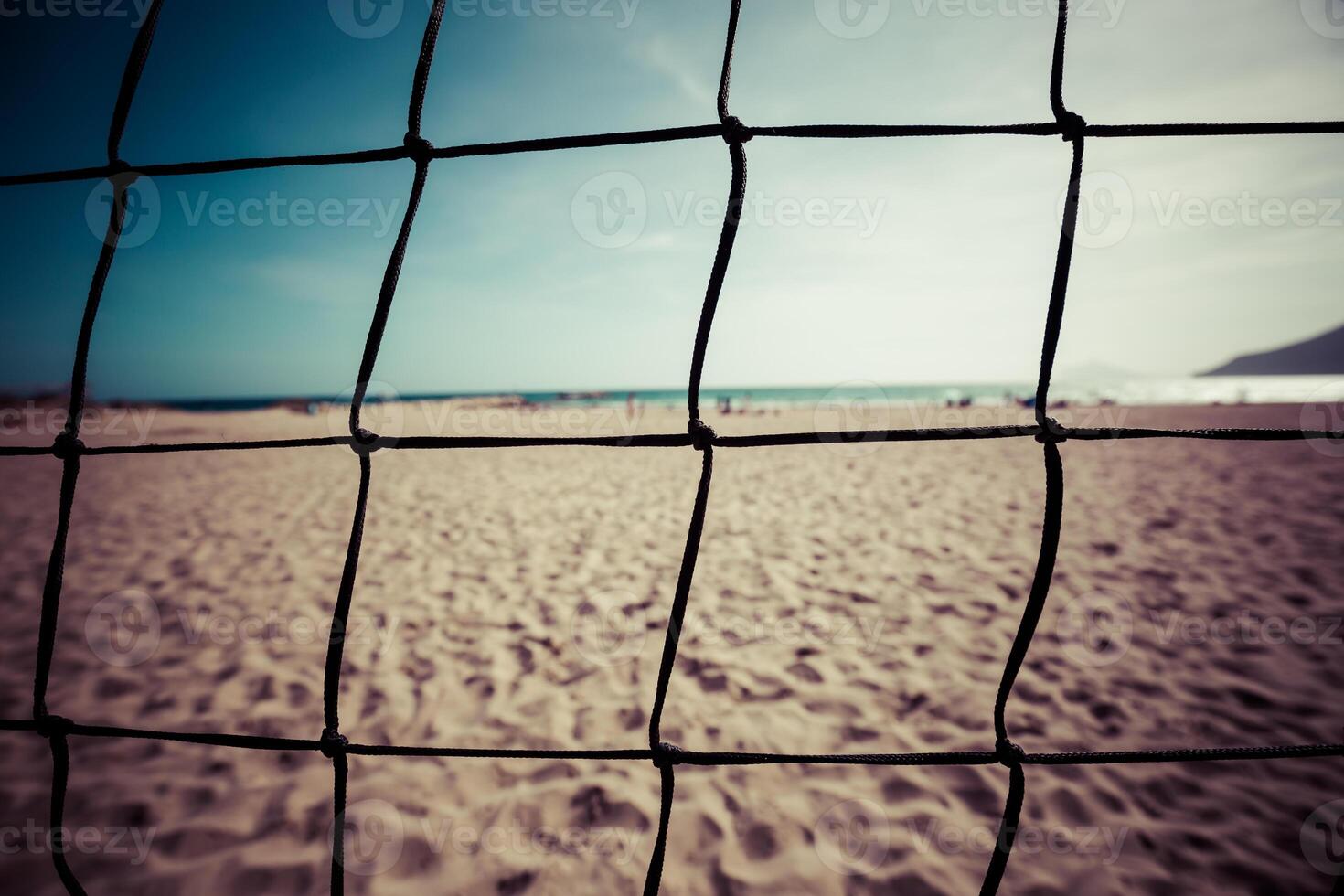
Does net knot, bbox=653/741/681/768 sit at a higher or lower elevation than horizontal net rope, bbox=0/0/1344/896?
lower

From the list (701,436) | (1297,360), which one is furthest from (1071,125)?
(1297,360)

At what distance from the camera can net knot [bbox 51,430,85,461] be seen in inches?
39.7

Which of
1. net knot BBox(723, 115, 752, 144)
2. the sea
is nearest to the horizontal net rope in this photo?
net knot BBox(723, 115, 752, 144)

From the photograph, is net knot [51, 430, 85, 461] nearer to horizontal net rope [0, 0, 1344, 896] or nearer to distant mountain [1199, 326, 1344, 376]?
horizontal net rope [0, 0, 1344, 896]

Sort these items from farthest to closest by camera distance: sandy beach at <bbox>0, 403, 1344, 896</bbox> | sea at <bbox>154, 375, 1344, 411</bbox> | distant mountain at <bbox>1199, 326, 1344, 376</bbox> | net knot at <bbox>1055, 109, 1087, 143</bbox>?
distant mountain at <bbox>1199, 326, 1344, 376</bbox> < sea at <bbox>154, 375, 1344, 411</bbox> < sandy beach at <bbox>0, 403, 1344, 896</bbox> < net knot at <bbox>1055, 109, 1087, 143</bbox>

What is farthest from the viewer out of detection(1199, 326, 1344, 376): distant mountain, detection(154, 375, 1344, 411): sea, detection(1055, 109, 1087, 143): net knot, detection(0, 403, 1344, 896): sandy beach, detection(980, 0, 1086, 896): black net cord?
detection(1199, 326, 1344, 376): distant mountain

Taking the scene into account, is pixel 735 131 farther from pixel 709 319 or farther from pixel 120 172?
pixel 120 172

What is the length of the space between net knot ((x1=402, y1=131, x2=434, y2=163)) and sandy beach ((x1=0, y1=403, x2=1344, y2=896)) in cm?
171

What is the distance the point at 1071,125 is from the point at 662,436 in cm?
93

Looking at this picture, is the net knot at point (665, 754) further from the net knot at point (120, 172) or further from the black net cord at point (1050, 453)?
the net knot at point (120, 172)

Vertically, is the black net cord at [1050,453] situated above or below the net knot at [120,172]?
below

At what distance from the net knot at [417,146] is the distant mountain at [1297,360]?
6381 centimetres

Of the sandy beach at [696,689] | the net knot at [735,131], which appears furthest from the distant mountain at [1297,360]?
the net knot at [735,131]

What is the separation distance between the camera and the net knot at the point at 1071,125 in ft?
3.12
